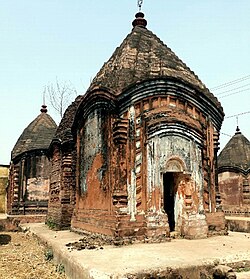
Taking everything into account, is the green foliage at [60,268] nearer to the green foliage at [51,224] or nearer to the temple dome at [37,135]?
the green foliage at [51,224]

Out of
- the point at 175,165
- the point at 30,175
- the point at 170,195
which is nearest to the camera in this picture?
the point at 175,165

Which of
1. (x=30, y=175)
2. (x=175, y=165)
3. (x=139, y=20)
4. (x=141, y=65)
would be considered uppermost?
Result: (x=139, y=20)

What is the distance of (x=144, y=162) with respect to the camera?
833 centimetres

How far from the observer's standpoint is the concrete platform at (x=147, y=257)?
5172mm

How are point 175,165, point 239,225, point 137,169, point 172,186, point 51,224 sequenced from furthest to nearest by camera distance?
1. point 239,225
2. point 51,224
3. point 172,186
4. point 175,165
5. point 137,169

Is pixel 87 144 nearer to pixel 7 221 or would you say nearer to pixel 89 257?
pixel 89 257

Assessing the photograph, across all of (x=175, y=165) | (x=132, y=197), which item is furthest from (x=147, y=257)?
(x=175, y=165)

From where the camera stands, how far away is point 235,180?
19.1 meters

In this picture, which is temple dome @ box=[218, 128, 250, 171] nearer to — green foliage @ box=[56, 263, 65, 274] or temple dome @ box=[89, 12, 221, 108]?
temple dome @ box=[89, 12, 221, 108]

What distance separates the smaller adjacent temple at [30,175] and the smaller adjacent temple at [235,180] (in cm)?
936

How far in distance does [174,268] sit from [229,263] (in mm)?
1209

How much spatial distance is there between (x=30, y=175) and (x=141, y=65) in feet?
38.8

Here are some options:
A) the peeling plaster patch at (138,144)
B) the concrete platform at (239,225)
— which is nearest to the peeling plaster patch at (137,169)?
the peeling plaster patch at (138,144)

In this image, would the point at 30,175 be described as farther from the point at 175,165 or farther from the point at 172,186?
the point at 175,165
